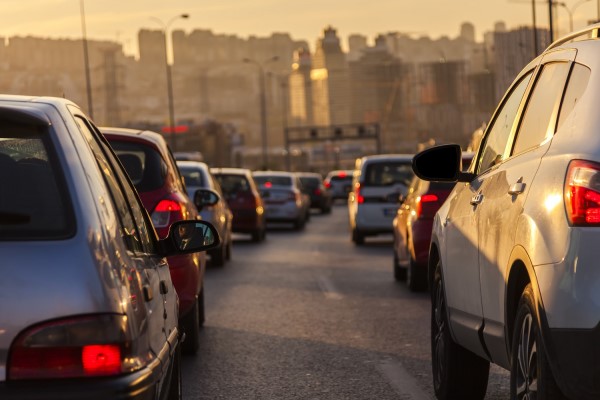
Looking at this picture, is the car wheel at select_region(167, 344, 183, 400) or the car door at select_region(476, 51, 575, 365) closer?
the car door at select_region(476, 51, 575, 365)

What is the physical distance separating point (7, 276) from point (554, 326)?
1939 millimetres

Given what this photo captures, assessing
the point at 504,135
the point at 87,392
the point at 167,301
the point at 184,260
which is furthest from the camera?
the point at 184,260

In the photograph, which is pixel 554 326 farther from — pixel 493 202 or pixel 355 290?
pixel 355 290

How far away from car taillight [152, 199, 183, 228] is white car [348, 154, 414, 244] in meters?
15.0

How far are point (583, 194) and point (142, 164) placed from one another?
6.68 meters

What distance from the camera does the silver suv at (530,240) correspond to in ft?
16.5

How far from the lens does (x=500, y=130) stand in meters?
7.40

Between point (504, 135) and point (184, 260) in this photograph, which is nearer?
point (504, 135)

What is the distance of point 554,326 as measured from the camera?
512cm

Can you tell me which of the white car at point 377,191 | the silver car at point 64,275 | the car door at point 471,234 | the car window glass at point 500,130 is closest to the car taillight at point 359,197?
the white car at point 377,191

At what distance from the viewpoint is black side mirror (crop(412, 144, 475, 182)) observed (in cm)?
732

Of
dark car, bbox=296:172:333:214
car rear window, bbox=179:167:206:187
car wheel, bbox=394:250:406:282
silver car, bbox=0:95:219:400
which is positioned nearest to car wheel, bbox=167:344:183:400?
silver car, bbox=0:95:219:400

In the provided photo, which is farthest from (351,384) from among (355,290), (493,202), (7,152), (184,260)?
(355,290)

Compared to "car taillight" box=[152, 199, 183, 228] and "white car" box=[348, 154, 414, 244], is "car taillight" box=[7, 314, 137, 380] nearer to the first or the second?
"car taillight" box=[152, 199, 183, 228]
